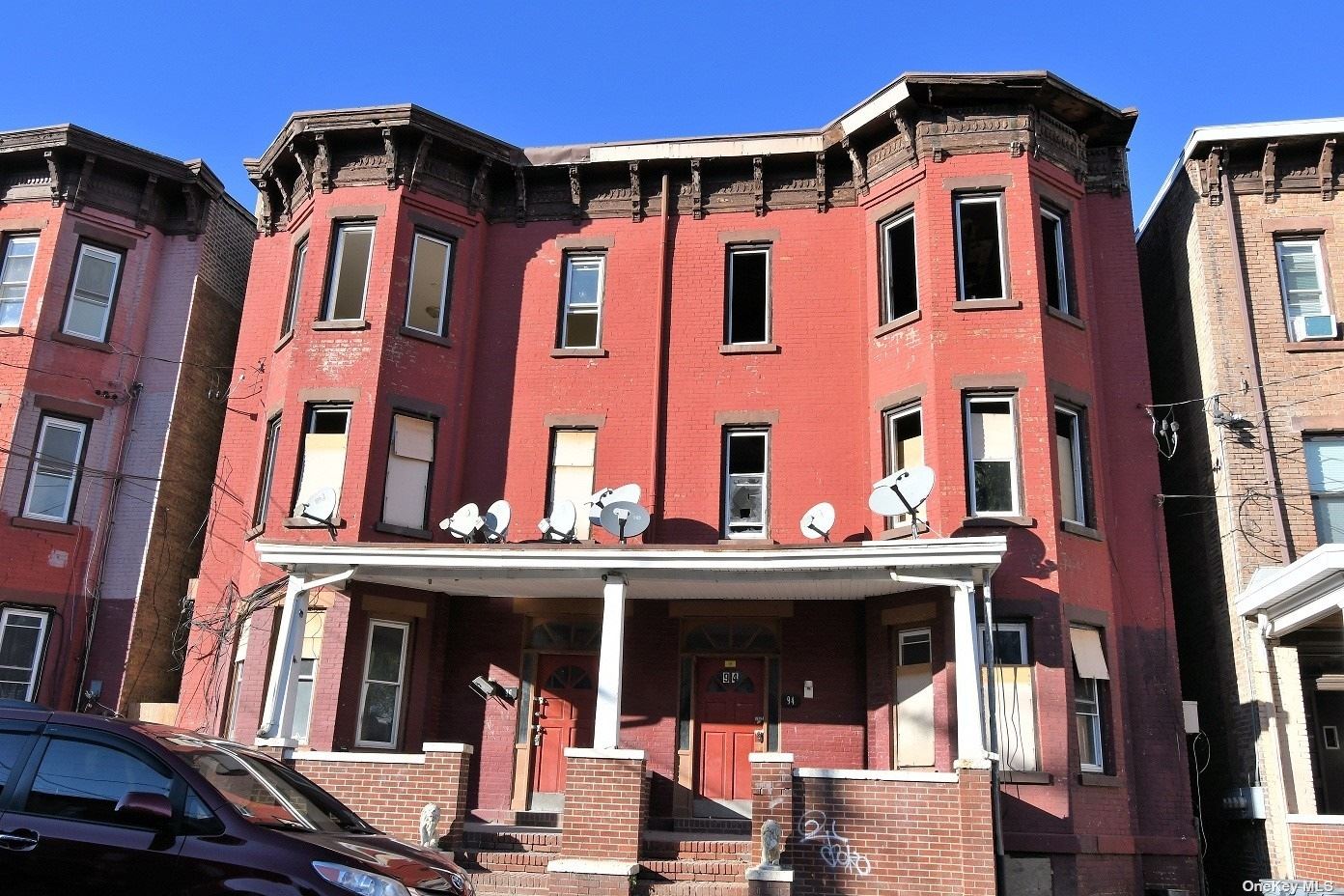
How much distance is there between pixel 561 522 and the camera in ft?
50.6

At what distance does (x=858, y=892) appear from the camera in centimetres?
1188

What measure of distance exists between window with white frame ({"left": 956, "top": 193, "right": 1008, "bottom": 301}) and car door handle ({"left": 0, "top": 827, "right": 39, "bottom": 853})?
13147mm

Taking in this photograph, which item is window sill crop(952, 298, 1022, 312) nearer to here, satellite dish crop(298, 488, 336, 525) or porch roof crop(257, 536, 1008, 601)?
porch roof crop(257, 536, 1008, 601)

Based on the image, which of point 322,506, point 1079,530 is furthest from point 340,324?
point 1079,530

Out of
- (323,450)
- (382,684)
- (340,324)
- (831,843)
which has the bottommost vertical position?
(831,843)

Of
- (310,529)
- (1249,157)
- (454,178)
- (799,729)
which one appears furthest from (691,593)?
(1249,157)

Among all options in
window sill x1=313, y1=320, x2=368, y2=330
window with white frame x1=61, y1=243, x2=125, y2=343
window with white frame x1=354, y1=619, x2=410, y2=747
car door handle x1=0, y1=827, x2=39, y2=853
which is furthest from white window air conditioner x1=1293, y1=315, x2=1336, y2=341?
window with white frame x1=61, y1=243, x2=125, y2=343

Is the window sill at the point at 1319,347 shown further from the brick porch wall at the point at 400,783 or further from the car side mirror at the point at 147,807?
the car side mirror at the point at 147,807

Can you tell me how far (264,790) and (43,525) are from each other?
13338mm

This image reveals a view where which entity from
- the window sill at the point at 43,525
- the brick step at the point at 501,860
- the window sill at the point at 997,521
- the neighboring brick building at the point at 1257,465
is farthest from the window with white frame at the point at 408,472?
the neighboring brick building at the point at 1257,465

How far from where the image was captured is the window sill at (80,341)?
1867 cm

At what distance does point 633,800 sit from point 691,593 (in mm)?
3074

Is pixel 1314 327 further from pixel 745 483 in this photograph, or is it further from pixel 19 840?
pixel 19 840

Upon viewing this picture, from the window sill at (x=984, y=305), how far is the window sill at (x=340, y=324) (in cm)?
851
